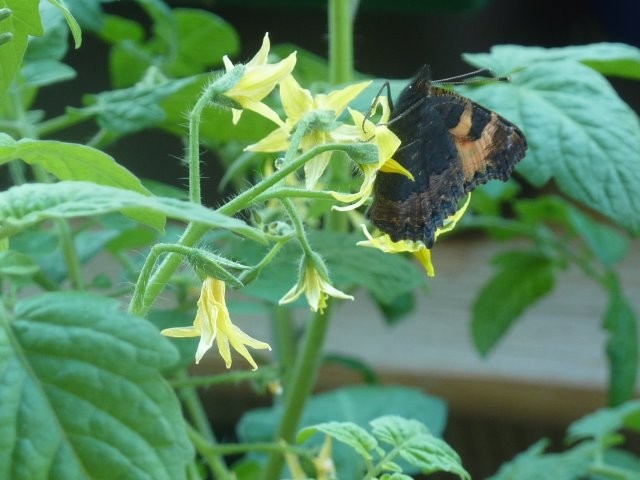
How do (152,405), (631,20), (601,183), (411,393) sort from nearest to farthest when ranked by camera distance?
(152,405), (601,183), (411,393), (631,20)

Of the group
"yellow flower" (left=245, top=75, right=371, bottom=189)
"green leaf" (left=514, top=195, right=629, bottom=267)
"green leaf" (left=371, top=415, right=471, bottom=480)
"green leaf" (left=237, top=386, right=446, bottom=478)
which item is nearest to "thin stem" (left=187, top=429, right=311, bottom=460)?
"green leaf" (left=371, top=415, right=471, bottom=480)

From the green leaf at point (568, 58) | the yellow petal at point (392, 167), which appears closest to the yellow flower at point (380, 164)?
the yellow petal at point (392, 167)

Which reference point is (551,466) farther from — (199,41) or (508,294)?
(199,41)

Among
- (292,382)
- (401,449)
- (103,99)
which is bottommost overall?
(292,382)

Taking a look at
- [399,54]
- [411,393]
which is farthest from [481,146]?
[399,54]

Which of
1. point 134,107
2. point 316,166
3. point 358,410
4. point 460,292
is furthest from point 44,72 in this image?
point 460,292

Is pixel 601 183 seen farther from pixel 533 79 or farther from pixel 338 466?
pixel 338 466
